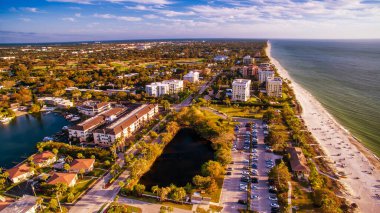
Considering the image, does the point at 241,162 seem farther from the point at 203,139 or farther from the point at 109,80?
the point at 109,80

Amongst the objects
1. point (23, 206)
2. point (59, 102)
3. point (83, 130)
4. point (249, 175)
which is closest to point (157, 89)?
point (59, 102)

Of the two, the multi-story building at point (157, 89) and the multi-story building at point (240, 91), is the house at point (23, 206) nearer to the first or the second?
the multi-story building at point (157, 89)

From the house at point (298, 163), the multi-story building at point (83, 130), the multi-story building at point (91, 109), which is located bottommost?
the house at point (298, 163)

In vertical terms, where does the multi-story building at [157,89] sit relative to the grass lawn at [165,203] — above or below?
above

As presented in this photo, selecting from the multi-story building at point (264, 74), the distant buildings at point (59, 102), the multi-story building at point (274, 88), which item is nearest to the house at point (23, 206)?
the distant buildings at point (59, 102)

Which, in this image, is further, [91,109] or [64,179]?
[91,109]

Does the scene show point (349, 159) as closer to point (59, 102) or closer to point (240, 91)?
point (240, 91)

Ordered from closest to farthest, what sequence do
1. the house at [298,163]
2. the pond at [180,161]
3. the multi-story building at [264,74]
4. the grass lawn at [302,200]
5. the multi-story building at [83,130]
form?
the grass lawn at [302,200] → the house at [298,163] → the pond at [180,161] → the multi-story building at [83,130] → the multi-story building at [264,74]
